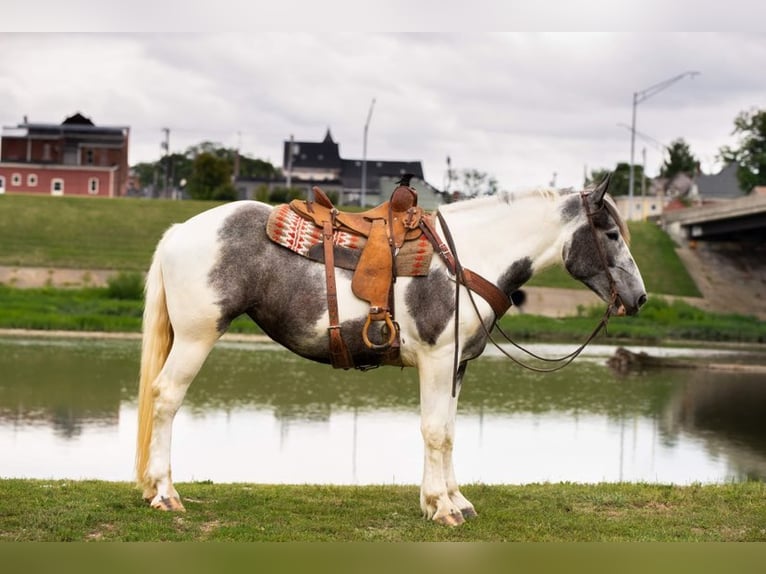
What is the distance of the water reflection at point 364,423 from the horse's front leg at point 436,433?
13.2 feet

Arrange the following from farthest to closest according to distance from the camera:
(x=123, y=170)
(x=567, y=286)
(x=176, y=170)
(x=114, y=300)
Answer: (x=176, y=170), (x=123, y=170), (x=567, y=286), (x=114, y=300)

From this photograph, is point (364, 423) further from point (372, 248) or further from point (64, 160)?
point (64, 160)

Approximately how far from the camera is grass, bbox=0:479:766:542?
22.5 ft

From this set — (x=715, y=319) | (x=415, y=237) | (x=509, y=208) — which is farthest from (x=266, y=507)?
(x=715, y=319)

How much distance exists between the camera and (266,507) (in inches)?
303

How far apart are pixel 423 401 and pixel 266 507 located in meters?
1.32

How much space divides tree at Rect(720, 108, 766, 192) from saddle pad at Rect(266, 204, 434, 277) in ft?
254

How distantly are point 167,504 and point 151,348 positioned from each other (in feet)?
3.77

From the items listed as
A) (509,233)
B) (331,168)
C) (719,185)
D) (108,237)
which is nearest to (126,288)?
(108,237)

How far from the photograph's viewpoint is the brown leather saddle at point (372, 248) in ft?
24.9

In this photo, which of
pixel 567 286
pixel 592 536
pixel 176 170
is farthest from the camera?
pixel 176 170

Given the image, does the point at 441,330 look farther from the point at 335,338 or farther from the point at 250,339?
the point at 250,339

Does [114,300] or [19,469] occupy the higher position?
[114,300]

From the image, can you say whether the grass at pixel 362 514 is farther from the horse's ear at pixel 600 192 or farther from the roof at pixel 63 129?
the roof at pixel 63 129
